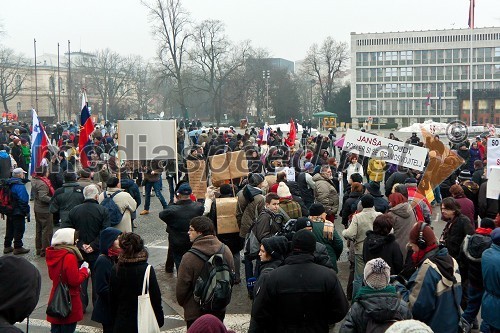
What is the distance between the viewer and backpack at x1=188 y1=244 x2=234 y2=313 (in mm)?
5016

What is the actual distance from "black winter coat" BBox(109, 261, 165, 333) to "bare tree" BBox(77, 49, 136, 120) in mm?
76528

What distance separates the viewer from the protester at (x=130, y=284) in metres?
5.07

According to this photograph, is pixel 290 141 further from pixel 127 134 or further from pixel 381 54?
pixel 381 54

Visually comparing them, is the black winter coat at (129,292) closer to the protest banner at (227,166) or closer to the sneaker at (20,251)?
the protest banner at (227,166)

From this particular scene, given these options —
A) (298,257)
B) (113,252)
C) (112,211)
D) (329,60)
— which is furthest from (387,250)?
(329,60)

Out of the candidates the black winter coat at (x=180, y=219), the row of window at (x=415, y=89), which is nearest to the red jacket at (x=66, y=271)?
the black winter coat at (x=180, y=219)

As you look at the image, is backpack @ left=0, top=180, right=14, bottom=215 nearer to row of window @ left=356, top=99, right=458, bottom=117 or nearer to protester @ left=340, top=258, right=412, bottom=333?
protester @ left=340, top=258, right=412, bottom=333

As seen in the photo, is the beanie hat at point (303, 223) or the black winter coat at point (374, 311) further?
the beanie hat at point (303, 223)

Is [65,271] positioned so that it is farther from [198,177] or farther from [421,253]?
[198,177]

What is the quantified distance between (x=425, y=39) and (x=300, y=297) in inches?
3278

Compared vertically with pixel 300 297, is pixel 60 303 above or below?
below

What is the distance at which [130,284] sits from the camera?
Result: 201 inches

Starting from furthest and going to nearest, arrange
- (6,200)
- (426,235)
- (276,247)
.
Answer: (6,200)
(276,247)
(426,235)

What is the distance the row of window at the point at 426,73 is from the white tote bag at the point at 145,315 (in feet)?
269
